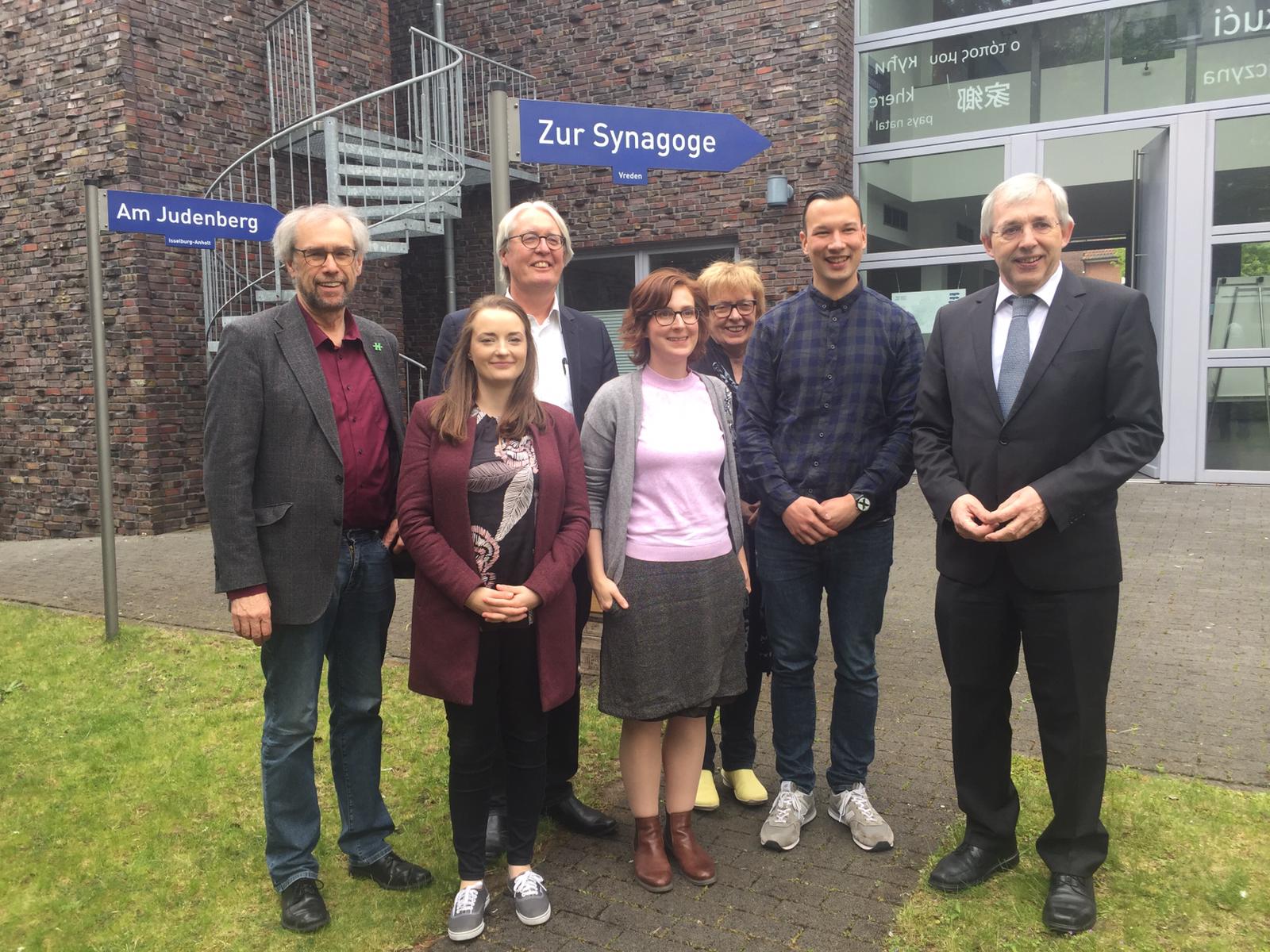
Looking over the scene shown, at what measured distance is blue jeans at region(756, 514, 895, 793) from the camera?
11.7 feet

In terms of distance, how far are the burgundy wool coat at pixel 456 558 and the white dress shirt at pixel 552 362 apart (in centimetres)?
42

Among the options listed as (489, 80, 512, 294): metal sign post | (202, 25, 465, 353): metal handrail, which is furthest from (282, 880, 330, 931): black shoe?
(202, 25, 465, 353): metal handrail

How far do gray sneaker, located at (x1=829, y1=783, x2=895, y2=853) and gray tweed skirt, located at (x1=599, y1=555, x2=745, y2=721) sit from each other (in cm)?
71

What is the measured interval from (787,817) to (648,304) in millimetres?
1814

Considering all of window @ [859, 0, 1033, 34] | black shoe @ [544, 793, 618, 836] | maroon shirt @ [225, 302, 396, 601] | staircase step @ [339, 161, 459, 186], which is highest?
window @ [859, 0, 1033, 34]

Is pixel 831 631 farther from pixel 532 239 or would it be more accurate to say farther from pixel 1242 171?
pixel 1242 171

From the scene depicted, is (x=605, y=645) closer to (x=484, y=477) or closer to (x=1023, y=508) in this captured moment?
(x=484, y=477)

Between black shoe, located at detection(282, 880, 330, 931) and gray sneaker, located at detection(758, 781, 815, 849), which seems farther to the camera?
gray sneaker, located at detection(758, 781, 815, 849)

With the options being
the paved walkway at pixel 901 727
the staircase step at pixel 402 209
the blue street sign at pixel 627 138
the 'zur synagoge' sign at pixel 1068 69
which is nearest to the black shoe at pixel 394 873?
the paved walkway at pixel 901 727

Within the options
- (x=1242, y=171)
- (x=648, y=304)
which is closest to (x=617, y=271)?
(x=1242, y=171)

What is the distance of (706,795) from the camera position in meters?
3.85

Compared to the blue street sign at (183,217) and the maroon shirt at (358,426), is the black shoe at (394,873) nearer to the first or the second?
the maroon shirt at (358,426)

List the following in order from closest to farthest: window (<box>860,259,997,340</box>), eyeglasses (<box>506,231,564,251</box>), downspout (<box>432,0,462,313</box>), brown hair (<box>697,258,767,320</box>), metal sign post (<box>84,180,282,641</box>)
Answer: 1. eyeglasses (<box>506,231,564,251</box>)
2. brown hair (<box>697,258,767,320</box>)
3. metal sign post (<box>84,180,282,641</box>)
4. window (<box>860,259,997,340</box>)
5. downspout (<box>432,0,462,313</box>)

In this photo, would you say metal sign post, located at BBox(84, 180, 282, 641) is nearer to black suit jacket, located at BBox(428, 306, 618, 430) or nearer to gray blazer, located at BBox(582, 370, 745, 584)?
black suit jacket, located at BBox(428, 306, 618, 430)
